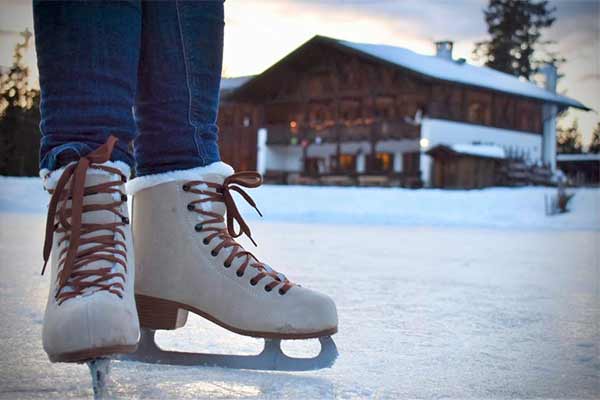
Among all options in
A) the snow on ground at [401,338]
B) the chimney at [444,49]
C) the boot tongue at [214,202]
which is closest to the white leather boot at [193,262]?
the boot tongue at [214,202]

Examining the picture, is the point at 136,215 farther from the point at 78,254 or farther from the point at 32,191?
the point at 32,191

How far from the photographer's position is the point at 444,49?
83.1 ft

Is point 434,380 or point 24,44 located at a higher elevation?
point 24,44

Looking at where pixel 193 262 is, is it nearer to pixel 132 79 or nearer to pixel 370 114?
pixel 132 79

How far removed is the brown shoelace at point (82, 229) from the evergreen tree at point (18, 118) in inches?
45.6

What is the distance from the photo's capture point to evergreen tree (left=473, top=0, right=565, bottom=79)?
112ft

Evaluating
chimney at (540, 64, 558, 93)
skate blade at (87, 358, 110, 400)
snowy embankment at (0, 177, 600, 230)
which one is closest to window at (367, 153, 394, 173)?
snowy embankment at (0, 177, 600, 230)

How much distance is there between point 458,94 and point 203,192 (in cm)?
2199

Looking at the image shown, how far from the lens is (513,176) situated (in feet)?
66.1

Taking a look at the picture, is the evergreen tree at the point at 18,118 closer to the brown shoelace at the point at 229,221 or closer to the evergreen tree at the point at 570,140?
the brown shoelace at the point at 229,221

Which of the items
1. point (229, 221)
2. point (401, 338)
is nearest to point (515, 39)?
point (401, 338)

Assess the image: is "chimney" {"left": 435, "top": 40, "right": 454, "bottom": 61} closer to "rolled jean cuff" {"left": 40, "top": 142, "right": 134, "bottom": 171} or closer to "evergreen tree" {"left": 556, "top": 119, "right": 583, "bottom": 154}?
"evergreen tree" {"left": 556, "top": 119, "right": 583, "bottom": 154}

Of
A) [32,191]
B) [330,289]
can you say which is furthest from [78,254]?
[32,191]

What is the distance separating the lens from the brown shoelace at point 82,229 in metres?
1.04
